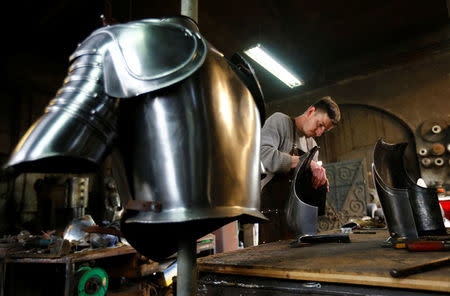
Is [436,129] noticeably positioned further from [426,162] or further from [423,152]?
[426,162]

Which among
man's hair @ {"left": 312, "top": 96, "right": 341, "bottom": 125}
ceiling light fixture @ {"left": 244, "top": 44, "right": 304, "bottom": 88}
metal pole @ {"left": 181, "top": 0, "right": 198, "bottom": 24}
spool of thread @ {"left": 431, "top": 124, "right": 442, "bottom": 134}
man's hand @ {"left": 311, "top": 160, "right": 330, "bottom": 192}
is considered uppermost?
ceiling light fixture @ {"left": 244, "top": 44, "right": 304, "bottom": 88}

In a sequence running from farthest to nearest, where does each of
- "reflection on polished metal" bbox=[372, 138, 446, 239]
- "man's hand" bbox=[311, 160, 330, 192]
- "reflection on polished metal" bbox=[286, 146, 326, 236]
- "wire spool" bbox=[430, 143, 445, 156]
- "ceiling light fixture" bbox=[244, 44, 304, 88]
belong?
1. "wire spool" bbox=[430, 143, 445, 156]
2. "ceiling light fixture" bbox=[244, 44, 304, 88]
3. "man's hand" bbox=[311, 160, 330, 192]
4. "reflection on polished metal" bbox=[286, 146, 326, 236]
5. "reflection on polished metal" bbox=[372, 138, 446, 239]

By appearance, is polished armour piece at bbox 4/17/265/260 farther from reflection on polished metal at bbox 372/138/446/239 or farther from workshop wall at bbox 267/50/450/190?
workshop wall at bbox 267/50/450/190

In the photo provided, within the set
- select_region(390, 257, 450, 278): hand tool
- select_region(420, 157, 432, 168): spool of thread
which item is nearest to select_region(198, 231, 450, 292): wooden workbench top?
select_region(390, 257, 450, 278): hand tool

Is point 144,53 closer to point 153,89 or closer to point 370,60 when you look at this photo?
point 153,89

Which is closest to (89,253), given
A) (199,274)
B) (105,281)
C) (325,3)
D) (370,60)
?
(105,281)

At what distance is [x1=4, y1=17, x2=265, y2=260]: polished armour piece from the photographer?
659 mm

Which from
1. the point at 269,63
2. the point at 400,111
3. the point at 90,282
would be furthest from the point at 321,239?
the point at 400,111

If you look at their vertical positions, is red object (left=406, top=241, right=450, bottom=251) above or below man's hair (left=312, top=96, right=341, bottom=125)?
below

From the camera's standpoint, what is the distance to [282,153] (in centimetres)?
182

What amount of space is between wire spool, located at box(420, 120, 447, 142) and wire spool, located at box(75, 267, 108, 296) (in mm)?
5394

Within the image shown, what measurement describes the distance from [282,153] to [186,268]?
1.17 meters

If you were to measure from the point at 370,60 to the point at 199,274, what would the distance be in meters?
6.14

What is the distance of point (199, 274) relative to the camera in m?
0.92
